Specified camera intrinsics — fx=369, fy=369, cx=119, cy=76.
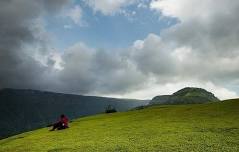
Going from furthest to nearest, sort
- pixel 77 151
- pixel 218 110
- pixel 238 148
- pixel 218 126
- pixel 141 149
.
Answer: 1. pixel 218 110
2. pixel 218 126
3. pixel 77 151
4. pixel 141 149
5. pixel 238 148

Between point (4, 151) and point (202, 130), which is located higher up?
point (202, 130)

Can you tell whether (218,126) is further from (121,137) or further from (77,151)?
(77,151)

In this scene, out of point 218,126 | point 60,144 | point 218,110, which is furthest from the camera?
point 218,110

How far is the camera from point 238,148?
1200 inches

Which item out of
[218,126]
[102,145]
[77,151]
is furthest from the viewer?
[218,126]

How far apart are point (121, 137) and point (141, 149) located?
9.67 metres

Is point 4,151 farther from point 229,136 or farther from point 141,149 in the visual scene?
point 229,136

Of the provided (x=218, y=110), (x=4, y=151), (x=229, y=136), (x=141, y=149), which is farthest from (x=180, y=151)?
(x=218, y=110)

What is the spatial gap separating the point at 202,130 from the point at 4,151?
75.6 ft

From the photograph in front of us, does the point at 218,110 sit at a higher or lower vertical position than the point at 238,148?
higher

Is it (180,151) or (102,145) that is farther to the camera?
(102,145)

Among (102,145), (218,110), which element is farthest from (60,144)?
(218,110)

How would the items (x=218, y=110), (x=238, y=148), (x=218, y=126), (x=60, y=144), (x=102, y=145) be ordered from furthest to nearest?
(x=218, y=110)
(x=218, y=126)
(x=60, y=144)
(x=102, y=145)
(x=238, y=148)

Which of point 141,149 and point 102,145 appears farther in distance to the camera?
point 102,145
